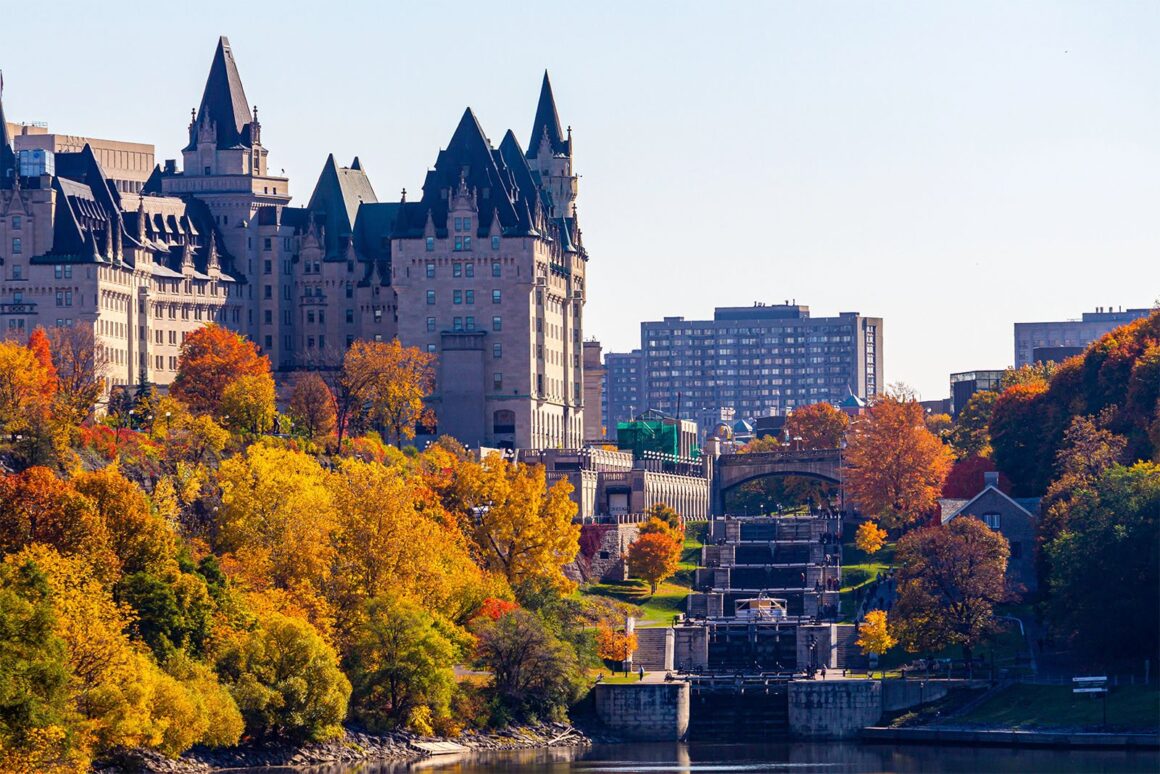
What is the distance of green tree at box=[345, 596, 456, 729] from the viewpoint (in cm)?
14950

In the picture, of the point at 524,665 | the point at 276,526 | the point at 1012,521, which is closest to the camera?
the point at 276,526

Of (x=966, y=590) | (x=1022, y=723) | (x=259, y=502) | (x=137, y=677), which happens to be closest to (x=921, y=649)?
(x=966, y=590)

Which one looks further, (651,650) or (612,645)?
(651,650)

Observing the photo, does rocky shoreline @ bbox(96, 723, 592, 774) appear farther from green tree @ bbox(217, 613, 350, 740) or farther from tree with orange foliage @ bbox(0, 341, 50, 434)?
tree with orange foliage @ bbox(0, 341, 50, 434)

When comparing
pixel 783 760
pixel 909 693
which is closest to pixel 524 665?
pixel 783 760

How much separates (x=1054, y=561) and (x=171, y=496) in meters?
45.9

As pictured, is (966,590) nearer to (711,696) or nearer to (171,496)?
(711,696)

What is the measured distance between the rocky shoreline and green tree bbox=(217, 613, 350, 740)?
1048mm

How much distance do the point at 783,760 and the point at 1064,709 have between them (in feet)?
46.3

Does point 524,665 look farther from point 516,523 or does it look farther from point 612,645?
point 516,523

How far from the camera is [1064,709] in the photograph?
152 metres

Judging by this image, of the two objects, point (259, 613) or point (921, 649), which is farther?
point (921, 649)

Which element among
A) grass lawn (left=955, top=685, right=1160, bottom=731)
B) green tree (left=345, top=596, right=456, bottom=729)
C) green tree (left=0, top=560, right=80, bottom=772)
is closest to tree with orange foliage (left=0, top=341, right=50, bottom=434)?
green tree (left=345, top=596, right=456, bottom=729)

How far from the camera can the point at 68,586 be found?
129 meters
